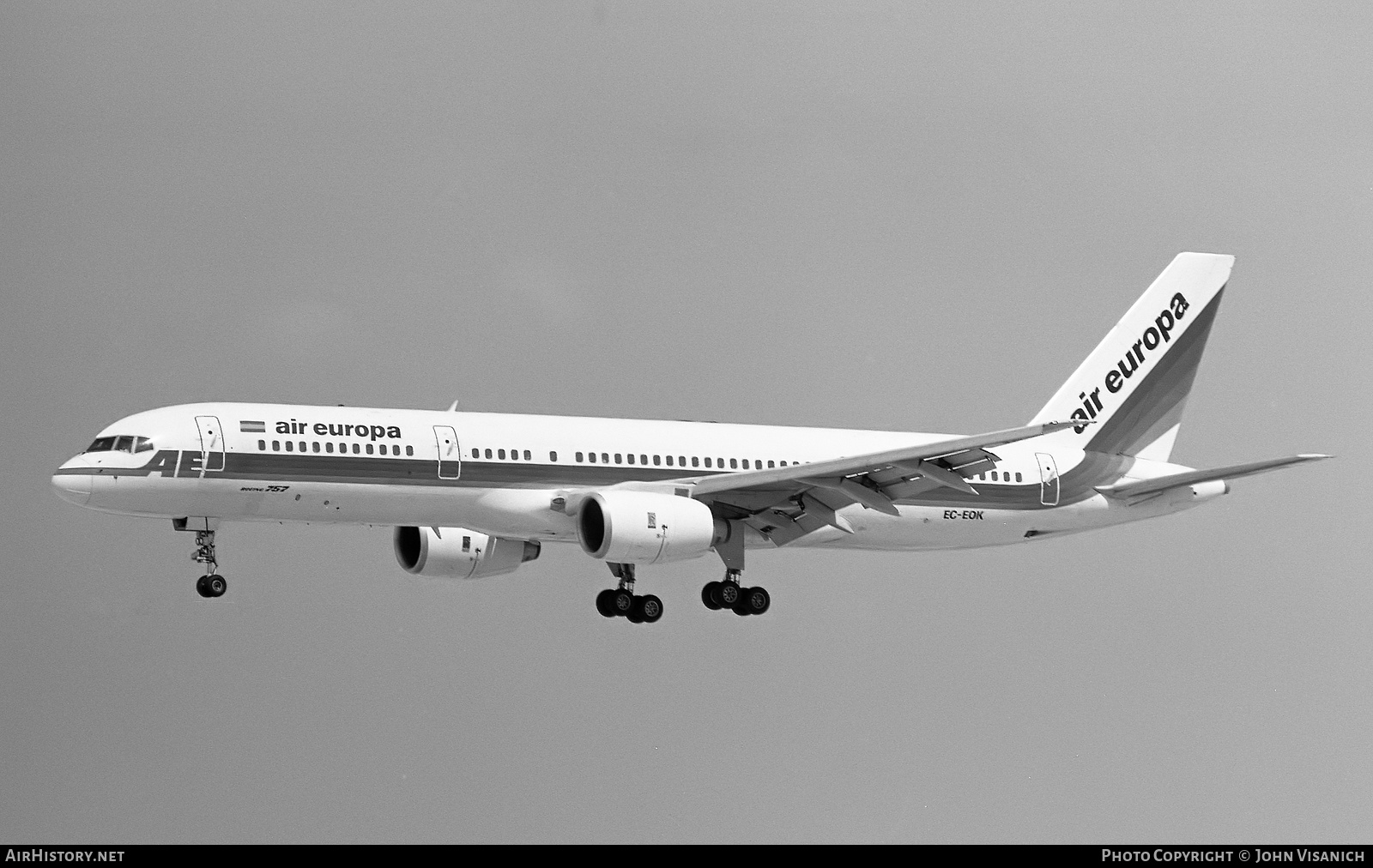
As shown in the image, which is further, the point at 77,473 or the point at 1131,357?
the point at 1131,357

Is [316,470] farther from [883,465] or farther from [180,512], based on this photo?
[883,465]

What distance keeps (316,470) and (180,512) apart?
3.01 metres

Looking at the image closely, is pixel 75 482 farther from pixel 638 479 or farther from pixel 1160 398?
pixel 1160 398

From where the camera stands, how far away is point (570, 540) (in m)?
50.8

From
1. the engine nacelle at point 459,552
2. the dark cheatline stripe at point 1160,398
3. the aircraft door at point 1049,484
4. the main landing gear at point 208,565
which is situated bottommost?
the main landing gear at point 208,565

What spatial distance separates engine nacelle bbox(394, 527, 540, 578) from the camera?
55.4 m

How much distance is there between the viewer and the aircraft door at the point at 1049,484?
56562 mm

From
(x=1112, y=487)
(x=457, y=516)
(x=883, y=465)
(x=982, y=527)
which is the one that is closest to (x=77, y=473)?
(x=457, y=516)

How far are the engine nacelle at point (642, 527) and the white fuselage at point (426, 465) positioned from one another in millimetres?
1004

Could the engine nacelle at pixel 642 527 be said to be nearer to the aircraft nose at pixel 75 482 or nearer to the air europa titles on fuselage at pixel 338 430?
the air europa titles on fuselage at pixel 338 430

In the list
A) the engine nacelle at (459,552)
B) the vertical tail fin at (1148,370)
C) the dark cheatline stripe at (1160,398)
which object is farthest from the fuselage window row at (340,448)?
the dark cheatline stripe at (1160,398)

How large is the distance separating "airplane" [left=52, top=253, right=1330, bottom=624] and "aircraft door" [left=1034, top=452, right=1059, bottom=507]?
57 millimetres

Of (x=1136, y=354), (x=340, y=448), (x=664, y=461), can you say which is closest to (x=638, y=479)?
(x=664, y=461)
